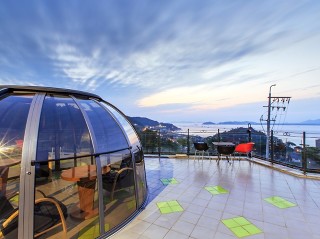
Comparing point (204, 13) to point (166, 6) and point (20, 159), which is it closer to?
point (166, 6)

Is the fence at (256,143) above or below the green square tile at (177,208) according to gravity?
above

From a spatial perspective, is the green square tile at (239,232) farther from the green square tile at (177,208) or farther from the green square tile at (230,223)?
the green square tile at (177,208)

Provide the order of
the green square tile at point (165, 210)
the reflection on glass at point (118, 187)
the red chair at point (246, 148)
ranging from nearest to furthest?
the reflection on glass at point (118, 187) < the green square tile at point (165, 210) < the red chair at point (246, 148)

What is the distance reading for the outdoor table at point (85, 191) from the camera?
2564 millimetres

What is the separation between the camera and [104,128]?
305cm

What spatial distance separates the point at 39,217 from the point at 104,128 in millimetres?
1426

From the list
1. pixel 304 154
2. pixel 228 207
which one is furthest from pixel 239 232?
pixel 304 154

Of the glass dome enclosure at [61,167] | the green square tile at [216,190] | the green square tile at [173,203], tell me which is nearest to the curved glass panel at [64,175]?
the glass dome enclosure at [61,167]

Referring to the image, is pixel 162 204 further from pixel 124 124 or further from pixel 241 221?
pixel 124 124

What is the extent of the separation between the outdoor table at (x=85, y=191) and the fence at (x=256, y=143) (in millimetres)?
6274

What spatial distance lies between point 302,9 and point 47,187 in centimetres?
639

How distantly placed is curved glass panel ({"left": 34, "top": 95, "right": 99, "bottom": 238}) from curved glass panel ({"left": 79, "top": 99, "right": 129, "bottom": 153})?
0.17m

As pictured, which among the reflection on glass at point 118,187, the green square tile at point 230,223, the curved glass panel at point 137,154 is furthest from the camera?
the curved glass panel at point 137,154

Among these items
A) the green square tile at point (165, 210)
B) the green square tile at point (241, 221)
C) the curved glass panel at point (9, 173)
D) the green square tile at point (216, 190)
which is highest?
the curved glass panel at point (9, 173)
